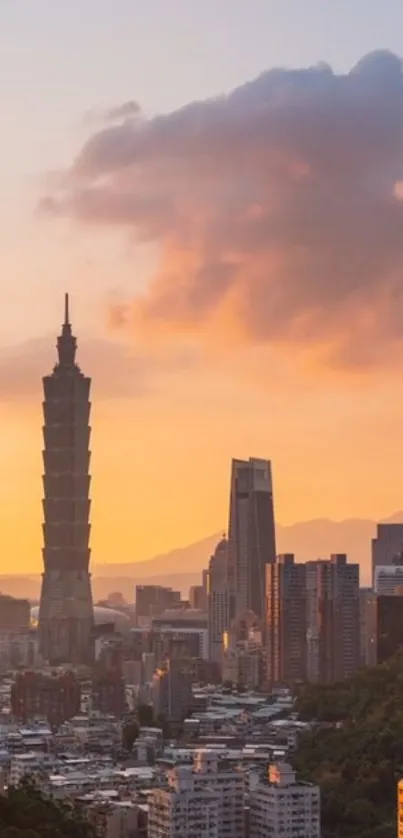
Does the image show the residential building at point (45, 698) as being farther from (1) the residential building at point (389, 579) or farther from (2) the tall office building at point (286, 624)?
(1) the residential building at point (389, 579)

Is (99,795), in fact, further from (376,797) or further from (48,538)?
(48,538)

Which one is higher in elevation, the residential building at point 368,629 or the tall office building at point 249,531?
the tall office building at point 249,531

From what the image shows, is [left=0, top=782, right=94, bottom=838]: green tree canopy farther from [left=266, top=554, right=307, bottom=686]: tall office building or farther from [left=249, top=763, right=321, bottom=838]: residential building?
[left=266, top=554, right=307, bottom=686]: tall office building

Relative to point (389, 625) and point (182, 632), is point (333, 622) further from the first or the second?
point (182, 632)

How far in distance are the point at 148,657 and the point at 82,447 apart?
8347 mm

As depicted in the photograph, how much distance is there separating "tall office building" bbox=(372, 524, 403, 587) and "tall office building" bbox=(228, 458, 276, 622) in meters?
3.15

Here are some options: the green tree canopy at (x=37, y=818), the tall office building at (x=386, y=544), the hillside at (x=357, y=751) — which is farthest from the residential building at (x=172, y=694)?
the tall office building at (x=386, y=544)

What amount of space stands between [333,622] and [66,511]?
37.0 feet

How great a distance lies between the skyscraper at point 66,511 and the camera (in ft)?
164

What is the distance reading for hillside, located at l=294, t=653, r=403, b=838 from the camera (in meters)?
21.7

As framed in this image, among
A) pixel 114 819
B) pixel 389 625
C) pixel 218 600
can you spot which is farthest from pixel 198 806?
pixel 218 600

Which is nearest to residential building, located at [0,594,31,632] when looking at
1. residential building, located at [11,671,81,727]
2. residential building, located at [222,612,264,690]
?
residential building, located at [222,612,264,690]

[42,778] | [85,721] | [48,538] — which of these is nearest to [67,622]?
[48,538]

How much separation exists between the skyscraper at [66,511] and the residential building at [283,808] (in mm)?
29551
